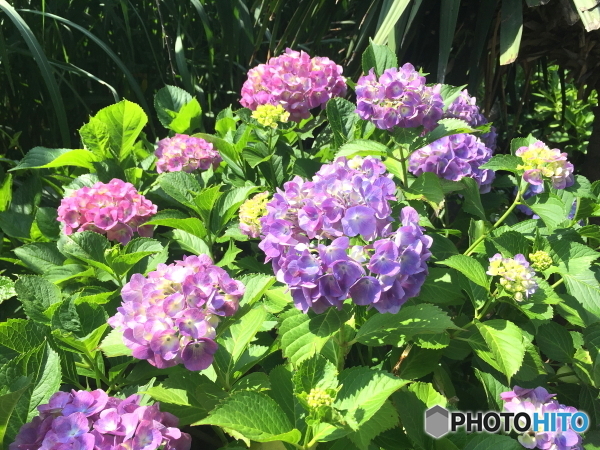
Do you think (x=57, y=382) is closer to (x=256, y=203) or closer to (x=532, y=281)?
(x=256, y=203)

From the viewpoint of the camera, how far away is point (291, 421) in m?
0.86

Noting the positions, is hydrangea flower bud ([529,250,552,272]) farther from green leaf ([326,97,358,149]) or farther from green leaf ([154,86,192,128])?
green leaf ([154,86,192,128])

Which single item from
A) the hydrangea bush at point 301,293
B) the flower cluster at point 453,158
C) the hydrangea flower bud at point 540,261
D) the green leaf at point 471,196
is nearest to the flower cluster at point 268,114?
the hydrangea bush at point 301,293

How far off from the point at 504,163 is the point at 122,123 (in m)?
0.98

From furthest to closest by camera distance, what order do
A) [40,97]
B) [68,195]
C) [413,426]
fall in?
[40,97] → [68,195] → [413,426]

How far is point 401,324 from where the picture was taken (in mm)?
896

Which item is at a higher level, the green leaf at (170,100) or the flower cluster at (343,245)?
the flower cluster at (343,245)

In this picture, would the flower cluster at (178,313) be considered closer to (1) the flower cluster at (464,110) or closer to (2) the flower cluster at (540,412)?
(2) the flower cluster at (540,412)

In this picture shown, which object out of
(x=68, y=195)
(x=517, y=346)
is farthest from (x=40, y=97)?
(x=517, y=346)

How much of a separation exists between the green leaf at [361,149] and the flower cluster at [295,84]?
1.34 ft

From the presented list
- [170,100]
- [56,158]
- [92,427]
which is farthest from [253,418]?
[170,100]

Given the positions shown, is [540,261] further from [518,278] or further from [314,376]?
[314,376]

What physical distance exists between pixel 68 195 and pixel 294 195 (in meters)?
0.66

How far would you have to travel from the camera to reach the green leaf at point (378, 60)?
131cm
